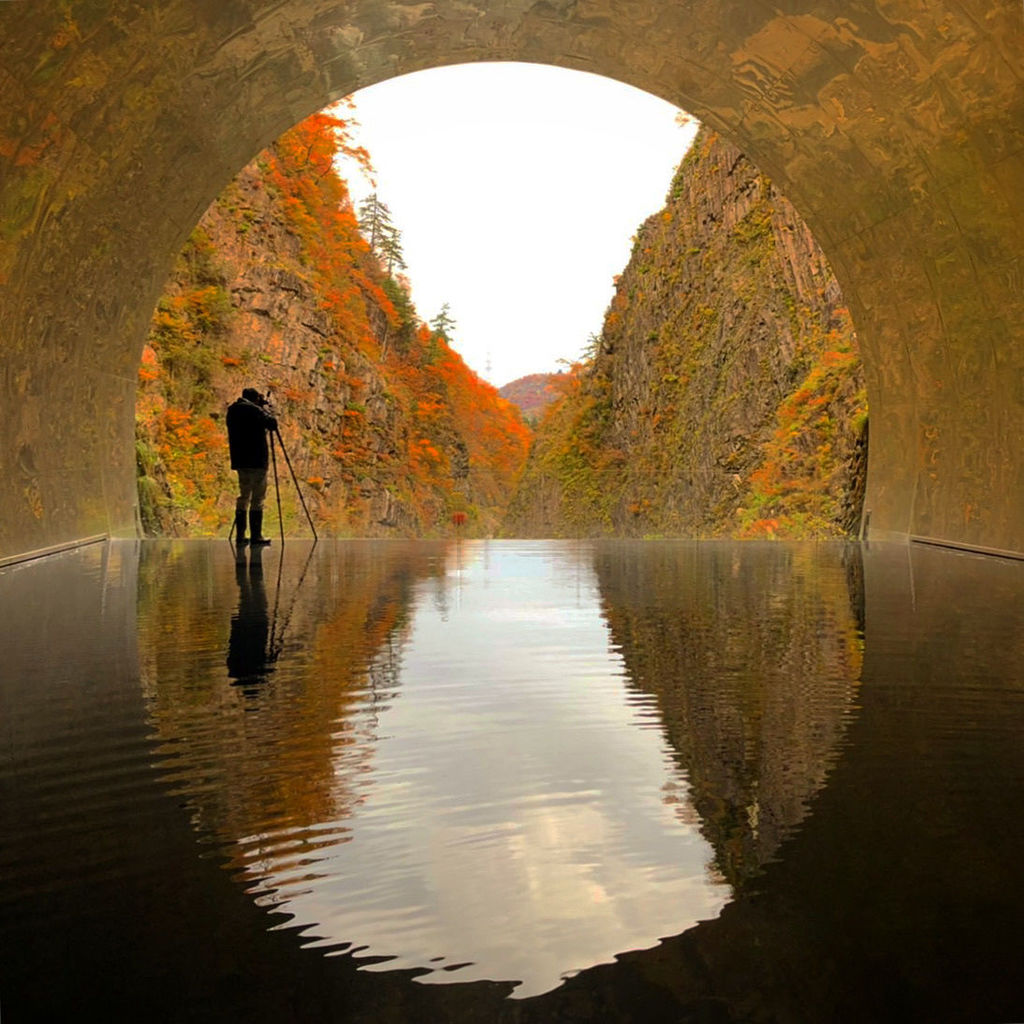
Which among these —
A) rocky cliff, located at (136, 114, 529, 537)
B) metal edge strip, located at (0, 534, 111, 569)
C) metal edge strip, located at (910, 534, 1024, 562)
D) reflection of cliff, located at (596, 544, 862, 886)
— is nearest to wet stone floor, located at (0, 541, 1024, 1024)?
reflection of cliff, located at (596, 544, 862, 886)

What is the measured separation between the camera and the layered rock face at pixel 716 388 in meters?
27.8

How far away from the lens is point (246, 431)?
1408 centimetres

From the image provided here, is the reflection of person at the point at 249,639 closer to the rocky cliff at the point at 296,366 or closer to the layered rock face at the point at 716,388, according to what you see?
the rocky cliff at the point at 296,366

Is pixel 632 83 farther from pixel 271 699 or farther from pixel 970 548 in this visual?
pixel 271 699

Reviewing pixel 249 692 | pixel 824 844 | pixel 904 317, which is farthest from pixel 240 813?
pixel 904 317

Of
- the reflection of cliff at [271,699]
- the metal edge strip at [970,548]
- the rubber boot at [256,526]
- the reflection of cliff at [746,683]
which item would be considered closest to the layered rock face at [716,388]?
the metal edge strip at [970,548]

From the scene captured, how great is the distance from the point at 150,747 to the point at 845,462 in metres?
22.9

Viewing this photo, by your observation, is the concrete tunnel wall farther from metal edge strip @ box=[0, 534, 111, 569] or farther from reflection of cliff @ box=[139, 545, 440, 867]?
reflection of cliff @ box=[139, 545, 440, 867]

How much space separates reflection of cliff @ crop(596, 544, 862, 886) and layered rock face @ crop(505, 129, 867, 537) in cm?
968

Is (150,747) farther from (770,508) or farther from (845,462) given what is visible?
(770,508)

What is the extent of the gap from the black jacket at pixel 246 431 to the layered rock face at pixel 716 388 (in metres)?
8.35

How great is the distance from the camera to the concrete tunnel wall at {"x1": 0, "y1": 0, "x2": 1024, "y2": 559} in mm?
8398

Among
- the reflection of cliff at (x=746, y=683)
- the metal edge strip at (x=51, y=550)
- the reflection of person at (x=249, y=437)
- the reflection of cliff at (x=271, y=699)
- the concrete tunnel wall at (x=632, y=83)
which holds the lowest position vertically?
the reflection of cliff at (x=746, y=683)

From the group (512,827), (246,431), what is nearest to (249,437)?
(246,431)
